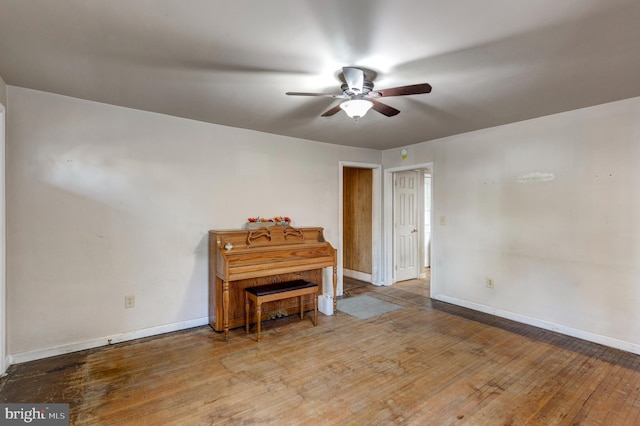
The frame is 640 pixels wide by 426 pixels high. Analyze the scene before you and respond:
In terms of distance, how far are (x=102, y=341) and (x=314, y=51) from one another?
320 cm

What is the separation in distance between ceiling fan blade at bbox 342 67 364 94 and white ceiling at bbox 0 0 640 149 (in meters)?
0.06

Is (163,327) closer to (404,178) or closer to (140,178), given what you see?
(140,178)

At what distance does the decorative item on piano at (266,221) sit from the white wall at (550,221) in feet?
7.30

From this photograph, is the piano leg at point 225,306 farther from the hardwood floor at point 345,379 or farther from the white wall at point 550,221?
the white wall at point 550,221

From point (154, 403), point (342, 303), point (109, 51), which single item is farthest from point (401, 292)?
point (109, 51)

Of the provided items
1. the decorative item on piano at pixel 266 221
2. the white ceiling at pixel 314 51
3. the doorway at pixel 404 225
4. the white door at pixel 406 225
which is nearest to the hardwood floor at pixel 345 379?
the decorative item on piano at pixel 266 221

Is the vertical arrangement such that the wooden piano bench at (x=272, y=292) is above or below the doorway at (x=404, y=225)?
below

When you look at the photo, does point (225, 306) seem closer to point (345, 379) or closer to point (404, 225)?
point (345, 379)

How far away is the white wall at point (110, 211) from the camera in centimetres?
265

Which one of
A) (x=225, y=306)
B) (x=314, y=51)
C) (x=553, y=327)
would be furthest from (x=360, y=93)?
(x=553, y=327)

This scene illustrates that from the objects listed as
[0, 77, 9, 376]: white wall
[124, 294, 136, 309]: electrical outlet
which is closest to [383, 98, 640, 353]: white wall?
[124, 294, 136, 309]: electrical outlet

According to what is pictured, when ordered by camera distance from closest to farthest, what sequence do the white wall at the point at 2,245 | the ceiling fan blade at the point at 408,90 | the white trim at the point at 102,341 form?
the ceiling fan blade at the point at 408,90, the white wall at the point at 2,245, the white trim at the point at 102,341

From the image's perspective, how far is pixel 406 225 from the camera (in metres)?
5.61

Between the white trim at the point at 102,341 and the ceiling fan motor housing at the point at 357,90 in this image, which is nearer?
the ceiling fan motor housing at the point at 357,90
